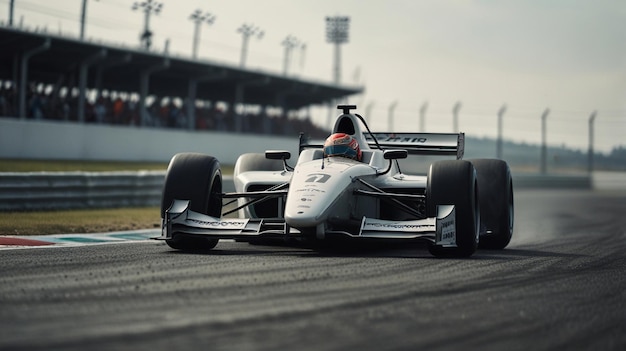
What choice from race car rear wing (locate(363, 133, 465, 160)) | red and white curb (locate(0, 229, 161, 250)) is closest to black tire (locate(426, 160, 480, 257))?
A: race car rear wing (locate(363, 133, 465, 160))

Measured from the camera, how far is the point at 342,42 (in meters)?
65.1

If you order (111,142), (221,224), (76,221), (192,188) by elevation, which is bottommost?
(76,221)

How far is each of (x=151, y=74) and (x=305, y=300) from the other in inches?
1430

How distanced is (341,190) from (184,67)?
102ft

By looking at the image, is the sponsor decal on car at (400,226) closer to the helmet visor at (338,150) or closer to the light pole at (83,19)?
the helmet visor at (338,150)

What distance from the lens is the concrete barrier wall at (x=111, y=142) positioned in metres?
26.2

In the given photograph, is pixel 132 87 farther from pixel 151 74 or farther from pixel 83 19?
pixel 83 19

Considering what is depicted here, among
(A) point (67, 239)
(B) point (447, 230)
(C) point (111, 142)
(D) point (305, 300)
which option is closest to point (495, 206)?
(B) point (447, 230)

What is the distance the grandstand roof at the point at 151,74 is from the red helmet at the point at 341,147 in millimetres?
21942

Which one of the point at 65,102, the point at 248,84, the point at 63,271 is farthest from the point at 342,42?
the point at 63,271

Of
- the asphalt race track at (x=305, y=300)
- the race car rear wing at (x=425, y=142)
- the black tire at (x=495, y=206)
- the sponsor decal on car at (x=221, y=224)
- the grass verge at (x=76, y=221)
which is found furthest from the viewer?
the grass verge at (x=76, y=221)

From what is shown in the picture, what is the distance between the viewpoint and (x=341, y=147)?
36.2 feet

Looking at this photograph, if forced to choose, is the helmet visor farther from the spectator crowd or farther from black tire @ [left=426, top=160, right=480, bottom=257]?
the spectator crowd

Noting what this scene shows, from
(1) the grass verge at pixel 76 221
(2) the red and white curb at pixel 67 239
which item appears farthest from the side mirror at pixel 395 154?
(1) the grass verge at pixel 76 221
